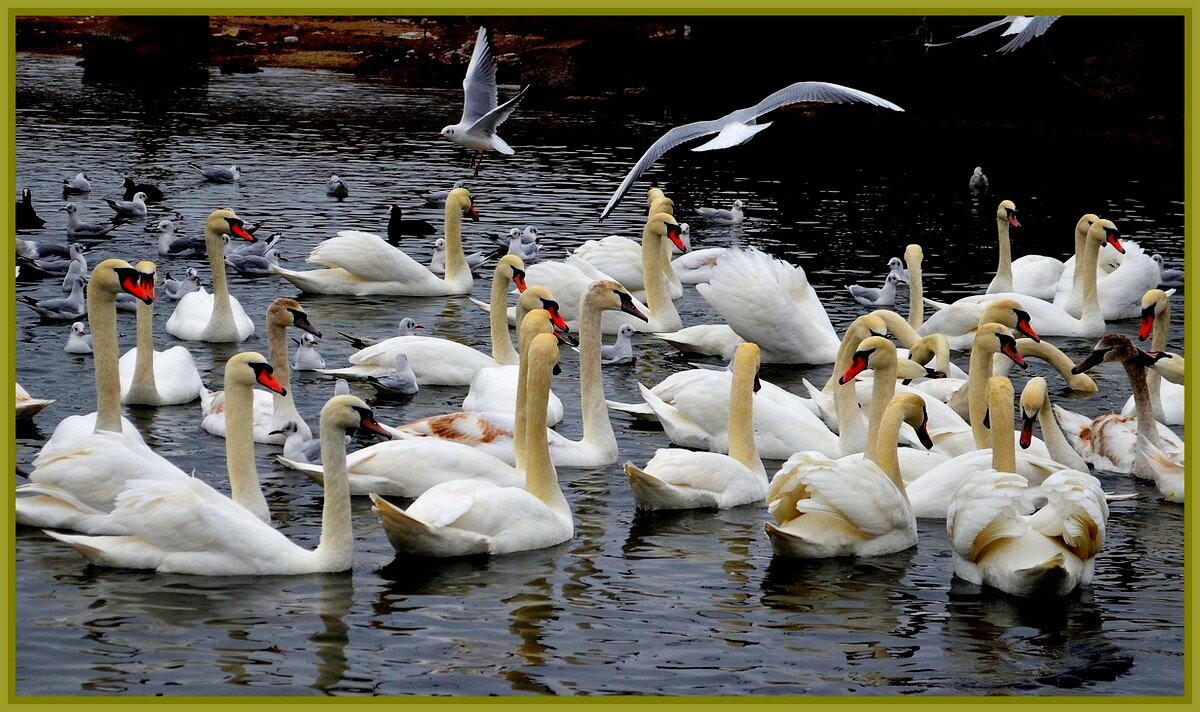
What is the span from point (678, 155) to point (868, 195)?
7.84 m

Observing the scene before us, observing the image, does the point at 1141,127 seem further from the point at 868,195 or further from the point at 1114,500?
the point at 1114,500

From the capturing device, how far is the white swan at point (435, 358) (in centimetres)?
1362

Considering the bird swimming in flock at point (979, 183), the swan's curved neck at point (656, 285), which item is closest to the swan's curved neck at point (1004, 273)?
the swan's curved neck at point (656, 285)

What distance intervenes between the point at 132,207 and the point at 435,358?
402 inches

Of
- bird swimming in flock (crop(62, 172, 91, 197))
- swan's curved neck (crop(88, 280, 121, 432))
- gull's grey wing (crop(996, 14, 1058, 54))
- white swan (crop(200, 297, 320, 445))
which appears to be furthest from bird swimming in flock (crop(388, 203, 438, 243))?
swan's curved neck (crop(88, 280, 121, 432))

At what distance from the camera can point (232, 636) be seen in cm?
800

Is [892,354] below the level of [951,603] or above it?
above

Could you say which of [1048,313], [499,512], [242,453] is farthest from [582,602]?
[1048,313]

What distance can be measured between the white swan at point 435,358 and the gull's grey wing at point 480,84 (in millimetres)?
6108

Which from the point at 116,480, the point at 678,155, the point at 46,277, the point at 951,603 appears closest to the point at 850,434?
the point at 951,603

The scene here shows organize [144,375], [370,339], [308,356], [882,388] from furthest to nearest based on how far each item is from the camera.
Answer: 1. [370,339]
2. [308,356]
3. [144,375]
4. [882,388]

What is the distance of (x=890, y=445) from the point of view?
32.5ft

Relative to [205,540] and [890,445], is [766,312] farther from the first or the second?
[205,540]

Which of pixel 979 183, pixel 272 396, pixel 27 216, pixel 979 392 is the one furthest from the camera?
pixel 979 183
